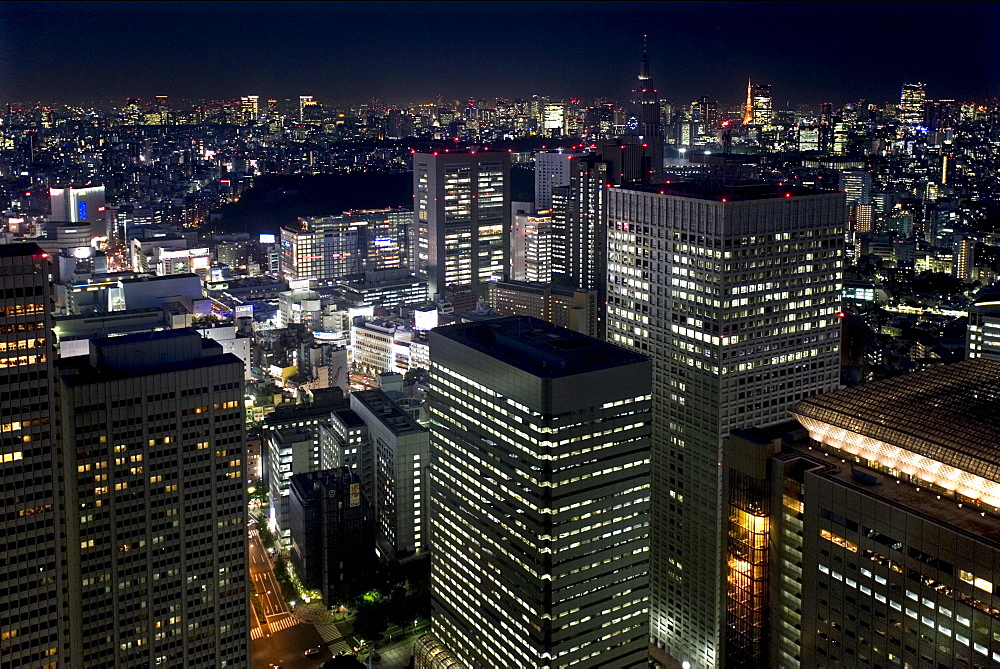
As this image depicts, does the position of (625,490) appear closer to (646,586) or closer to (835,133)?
(646,586)

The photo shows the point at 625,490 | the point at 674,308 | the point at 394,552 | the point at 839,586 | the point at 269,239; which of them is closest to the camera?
the point at 839,586

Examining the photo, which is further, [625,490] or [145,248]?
[145,248]

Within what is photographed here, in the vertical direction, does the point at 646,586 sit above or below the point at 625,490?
below

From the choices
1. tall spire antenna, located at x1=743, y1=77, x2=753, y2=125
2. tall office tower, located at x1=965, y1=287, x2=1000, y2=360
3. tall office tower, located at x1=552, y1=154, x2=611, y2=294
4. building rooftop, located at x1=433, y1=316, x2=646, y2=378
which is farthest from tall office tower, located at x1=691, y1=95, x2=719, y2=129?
building rooftop, located at x1=433, y1=316, x2=646, y2=378

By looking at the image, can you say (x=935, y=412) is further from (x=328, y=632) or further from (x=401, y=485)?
(x=401, y=485)

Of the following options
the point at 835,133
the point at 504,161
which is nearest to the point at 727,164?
the point at 504,161

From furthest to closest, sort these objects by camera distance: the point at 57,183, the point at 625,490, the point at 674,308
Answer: the point at 57,183
the point at 674,308
the point at 625,490

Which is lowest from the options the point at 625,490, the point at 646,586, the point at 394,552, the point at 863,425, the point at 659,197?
the point at 394,552

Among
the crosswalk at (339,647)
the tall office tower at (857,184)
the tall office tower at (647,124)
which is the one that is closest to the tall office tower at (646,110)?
the tall office tower at (647,124)
